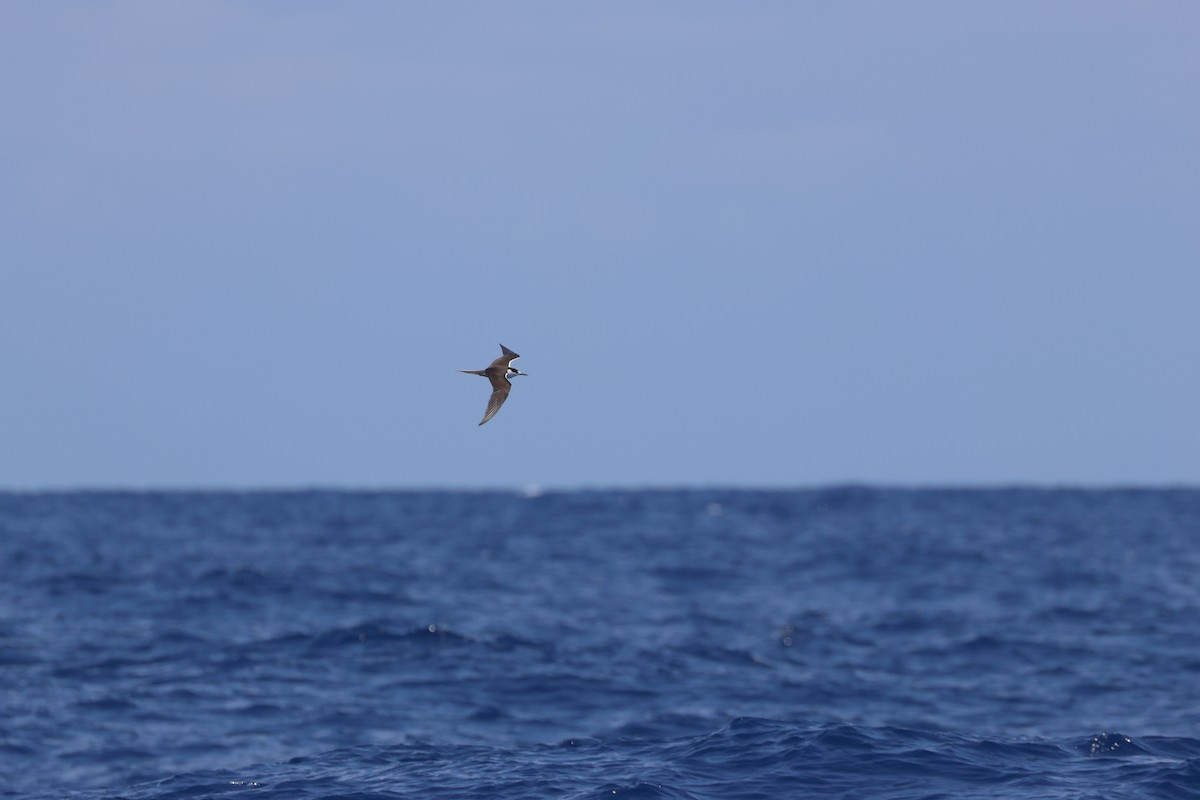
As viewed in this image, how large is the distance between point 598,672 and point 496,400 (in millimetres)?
11402

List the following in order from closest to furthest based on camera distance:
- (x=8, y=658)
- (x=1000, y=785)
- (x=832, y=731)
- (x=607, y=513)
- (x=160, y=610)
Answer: (x=1000, y=785) < (x=832, y=731) < (x=8, y=658) < (x=160, y=610) < (x=607, y=513)

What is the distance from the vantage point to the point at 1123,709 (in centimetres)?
2109

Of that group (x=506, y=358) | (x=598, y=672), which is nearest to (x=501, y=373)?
(x=506, y=358)

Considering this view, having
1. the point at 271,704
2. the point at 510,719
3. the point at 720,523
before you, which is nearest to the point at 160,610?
the point at 271,704

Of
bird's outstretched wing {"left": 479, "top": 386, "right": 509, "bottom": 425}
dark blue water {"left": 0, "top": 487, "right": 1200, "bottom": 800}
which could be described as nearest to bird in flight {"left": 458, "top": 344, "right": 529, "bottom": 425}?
bird's outstretched wing {"left": 479, "top": 386, "right": 509, "bottom": 425}

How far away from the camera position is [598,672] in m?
23.2

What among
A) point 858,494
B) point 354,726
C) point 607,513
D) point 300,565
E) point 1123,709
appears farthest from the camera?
point 858,494

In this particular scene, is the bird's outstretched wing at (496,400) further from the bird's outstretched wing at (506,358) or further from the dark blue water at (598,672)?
the dark blue water at (598,672)

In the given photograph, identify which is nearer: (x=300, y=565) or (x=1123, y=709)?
(x=1123, y=709)

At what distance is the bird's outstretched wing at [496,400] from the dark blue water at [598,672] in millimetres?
4830

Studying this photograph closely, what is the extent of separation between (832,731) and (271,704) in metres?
8.94

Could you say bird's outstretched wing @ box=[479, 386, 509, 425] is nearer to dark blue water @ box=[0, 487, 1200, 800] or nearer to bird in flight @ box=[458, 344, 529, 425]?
bird in flight @ box=[458, 344, 529, 425]

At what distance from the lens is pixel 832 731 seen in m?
17.0

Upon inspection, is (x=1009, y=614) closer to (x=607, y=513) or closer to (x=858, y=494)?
(x=607, y=513)
